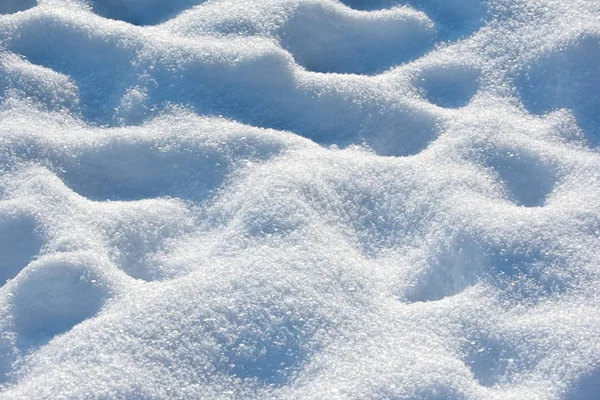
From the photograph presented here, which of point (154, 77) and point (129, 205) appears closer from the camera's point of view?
point (129, 205)

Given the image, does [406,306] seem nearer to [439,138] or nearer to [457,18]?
[439,138]

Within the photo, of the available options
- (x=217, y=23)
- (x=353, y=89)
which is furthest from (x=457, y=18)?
(x=217, y=23)

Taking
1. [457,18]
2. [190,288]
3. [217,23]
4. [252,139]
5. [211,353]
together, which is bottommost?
[211,353]

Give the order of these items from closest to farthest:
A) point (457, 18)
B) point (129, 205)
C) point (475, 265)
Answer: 1. point (475, 265)
2. point (129, 205)
3. point (457, 18)

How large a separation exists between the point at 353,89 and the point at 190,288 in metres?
Result: 0.61

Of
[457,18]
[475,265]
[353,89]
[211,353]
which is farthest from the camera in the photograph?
[457,18]

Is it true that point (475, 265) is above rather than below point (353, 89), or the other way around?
below

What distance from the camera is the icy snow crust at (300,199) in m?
1.12

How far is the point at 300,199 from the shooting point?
1.33 meters

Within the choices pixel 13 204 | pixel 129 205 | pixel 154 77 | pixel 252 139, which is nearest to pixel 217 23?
pixel 154 77

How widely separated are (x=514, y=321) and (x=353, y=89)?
0.64 metres

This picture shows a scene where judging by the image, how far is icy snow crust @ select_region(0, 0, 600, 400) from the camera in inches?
44.1

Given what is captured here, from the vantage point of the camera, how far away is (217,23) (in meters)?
1.64

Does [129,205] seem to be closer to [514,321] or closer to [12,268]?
[12,268]
